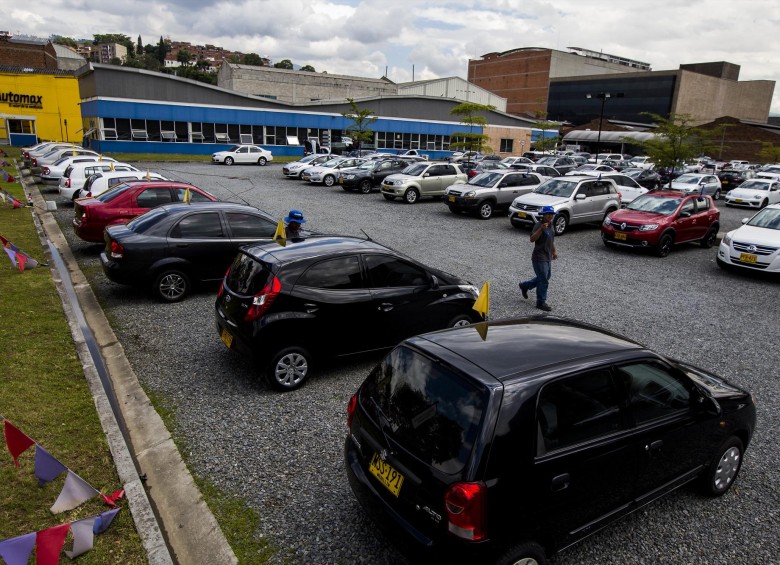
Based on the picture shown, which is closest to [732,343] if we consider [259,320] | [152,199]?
[259,320]

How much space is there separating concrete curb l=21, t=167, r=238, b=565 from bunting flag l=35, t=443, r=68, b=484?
0.55 metres

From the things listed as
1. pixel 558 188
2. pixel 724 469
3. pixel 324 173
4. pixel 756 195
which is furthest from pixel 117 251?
pixel 756 195

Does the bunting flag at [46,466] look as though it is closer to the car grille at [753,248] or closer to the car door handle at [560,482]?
the car door handle at [560,482]

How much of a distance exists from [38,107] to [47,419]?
2189 inches

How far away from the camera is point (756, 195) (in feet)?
85.8

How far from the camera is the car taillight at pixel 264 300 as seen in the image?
6.04 m

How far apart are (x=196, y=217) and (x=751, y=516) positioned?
8.71m

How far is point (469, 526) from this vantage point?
3.09 metres

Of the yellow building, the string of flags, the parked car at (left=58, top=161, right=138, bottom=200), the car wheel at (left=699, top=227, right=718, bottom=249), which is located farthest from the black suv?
the yellow building

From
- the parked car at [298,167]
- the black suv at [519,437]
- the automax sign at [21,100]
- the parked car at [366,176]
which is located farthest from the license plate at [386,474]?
the automax sign at [21,100]

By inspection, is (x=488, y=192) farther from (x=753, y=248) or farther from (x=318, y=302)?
(x=318, y=302)

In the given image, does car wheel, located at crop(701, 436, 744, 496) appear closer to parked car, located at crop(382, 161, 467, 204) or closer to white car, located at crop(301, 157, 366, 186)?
parked car, located at crop(382, 161, 467, 204)

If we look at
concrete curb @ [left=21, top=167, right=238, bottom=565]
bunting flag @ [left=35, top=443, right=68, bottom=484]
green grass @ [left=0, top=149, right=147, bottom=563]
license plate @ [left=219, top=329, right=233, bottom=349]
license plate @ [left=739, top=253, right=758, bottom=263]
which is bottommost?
concrete curb @ [left=21, top=167, right=238, bottom=565]

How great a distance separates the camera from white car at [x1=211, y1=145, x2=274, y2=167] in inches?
1559
